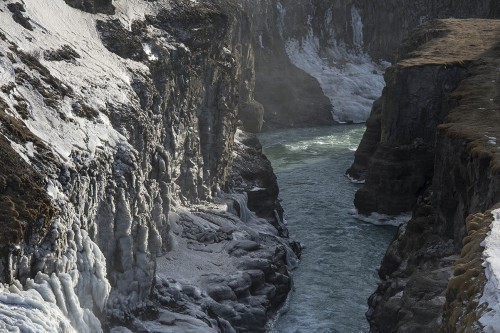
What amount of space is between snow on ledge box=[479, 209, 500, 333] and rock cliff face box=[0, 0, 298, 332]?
973cm

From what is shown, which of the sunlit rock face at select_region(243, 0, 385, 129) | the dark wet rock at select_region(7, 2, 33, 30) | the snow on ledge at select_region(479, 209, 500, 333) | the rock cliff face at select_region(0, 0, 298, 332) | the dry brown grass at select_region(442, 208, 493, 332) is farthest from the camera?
the sunlit rock face at select_region(243, 0, 385, 129)

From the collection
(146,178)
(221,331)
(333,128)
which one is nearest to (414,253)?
(221,331)

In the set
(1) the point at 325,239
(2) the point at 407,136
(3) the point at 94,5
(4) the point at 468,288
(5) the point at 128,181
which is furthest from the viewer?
(2) the point at 407,136

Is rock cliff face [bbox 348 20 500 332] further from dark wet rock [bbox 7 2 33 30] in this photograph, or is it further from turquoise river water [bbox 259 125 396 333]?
dark wet rock [bbox 7 2 33 30]

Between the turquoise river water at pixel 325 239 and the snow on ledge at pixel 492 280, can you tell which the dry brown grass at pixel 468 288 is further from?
the turquoise river water at pixel 325 239

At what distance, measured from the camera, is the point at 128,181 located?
92.0ft

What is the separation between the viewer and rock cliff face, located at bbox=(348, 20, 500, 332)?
71.3ft

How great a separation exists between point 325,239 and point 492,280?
30000 mm

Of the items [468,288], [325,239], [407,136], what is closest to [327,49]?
[407,136]

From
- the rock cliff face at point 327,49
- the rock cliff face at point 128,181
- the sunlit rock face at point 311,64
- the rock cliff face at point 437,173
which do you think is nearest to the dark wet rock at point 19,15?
the rock cliff face at point 128,181

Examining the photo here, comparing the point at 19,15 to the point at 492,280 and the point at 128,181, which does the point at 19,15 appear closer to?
the point at 128,181

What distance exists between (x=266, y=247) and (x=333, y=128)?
50469mm

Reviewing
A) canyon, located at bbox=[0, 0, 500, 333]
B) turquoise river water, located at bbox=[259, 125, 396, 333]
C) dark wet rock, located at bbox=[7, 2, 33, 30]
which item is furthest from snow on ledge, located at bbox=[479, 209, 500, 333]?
dark wet rock, located at bbox=[7, 2, 33, 30]

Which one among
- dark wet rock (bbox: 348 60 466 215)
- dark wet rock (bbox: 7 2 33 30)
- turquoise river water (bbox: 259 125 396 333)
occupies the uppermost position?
dark wet rock (bbox: 7 2 33 30)
